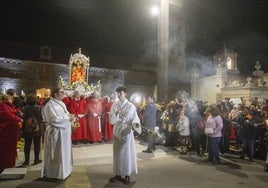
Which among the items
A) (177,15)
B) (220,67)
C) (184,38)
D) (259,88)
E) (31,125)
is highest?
(177,15)

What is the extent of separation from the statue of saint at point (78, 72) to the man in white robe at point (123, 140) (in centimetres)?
1358

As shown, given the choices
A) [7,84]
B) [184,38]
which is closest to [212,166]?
[7,84]

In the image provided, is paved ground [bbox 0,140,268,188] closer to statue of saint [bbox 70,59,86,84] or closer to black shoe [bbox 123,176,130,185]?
black shoe [bbox 123,176,130,185]

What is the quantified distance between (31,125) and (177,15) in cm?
2953

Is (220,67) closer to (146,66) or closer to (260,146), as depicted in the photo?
(146,66)

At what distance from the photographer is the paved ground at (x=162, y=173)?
20.7 feet

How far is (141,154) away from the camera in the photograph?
31.8ft

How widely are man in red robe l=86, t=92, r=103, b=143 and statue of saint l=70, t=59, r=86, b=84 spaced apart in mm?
8014

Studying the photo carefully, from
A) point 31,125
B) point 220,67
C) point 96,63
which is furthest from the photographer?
point 96,63

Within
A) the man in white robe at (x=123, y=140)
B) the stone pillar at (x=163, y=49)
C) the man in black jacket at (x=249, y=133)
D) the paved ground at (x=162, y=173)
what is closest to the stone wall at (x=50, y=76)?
the stone pillar at (x=163, y=49)

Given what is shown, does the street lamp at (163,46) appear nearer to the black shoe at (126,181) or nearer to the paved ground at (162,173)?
the paved ground at (162,173)

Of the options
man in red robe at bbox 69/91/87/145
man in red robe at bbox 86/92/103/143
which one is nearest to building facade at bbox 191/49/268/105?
man in red robe at bbox 86/92/103/143

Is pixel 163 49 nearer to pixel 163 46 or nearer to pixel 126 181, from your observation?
pixel 163 46

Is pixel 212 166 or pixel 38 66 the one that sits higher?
pixel 38 66
